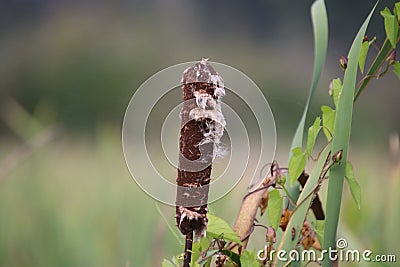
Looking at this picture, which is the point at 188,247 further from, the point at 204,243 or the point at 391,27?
the point at 391,27

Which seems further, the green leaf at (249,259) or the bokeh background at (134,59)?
the bokeh background at (134,59)

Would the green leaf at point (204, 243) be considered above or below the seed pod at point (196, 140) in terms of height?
below

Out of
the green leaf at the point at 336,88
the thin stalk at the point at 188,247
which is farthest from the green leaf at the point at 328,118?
the thin stalk at the point at 188,247

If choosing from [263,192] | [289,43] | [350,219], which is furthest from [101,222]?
[289,43]

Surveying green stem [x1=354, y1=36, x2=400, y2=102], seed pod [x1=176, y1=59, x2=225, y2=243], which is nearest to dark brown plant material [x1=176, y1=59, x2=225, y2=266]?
seed pod [x1=176, y1=59, x2=225, y2=243]

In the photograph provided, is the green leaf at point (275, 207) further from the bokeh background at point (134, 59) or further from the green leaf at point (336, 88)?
the bokeh background at point (134, 59)

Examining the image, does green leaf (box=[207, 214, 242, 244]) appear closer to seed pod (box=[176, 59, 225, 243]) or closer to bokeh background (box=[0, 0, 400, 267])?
seed pod (box=[176, 59, 225, 243])

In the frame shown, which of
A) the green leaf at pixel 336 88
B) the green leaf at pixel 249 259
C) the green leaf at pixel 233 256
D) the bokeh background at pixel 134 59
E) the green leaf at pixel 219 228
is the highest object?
the bokeh background at pixel 134 59
